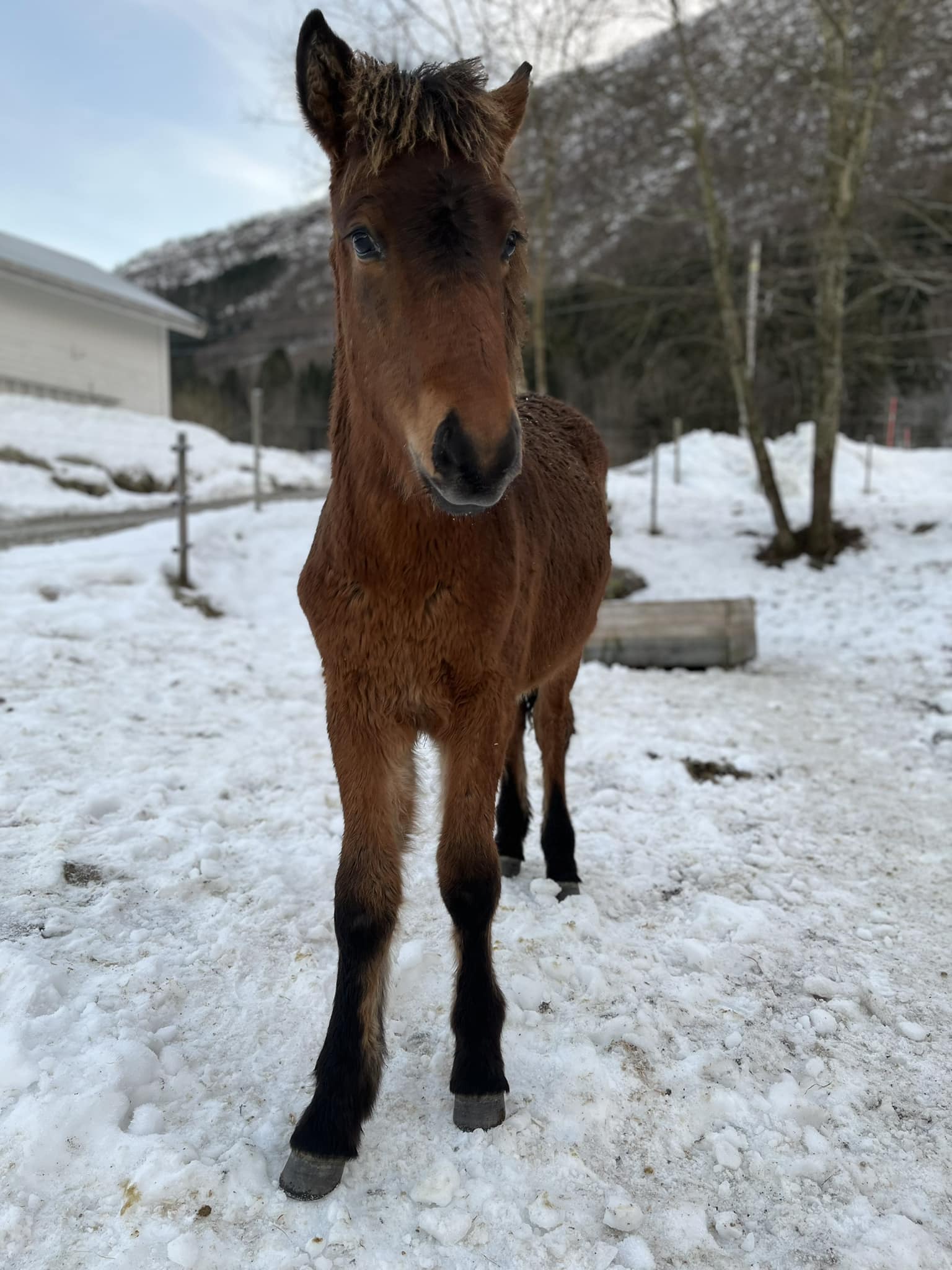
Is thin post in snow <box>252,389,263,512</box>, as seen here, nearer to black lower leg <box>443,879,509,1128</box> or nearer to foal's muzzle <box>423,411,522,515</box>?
black lower leg <box>443,879,509,1128</box>

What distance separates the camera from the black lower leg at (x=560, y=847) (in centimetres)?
326

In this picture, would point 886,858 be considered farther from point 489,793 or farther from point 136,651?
point 136,651

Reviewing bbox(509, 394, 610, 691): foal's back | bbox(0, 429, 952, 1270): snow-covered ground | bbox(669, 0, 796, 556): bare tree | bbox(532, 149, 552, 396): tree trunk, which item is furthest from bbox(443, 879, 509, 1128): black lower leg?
bbox(532, 149, 552, 396): tree trunk

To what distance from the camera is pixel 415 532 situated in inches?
77.4

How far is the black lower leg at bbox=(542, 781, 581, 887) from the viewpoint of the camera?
128 inches

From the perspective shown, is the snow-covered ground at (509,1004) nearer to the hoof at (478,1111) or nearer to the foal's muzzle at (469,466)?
the hoof at (478,1111)

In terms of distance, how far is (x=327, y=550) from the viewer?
2.16 meters

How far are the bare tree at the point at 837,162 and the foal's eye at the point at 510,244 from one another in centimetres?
930

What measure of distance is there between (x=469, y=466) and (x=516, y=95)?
4.70 ft

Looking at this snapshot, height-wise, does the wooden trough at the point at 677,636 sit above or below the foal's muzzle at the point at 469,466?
below

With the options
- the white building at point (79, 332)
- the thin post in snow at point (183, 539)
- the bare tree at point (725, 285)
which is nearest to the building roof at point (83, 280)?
the white building at point (79, 332)

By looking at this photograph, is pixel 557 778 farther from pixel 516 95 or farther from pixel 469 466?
pixel 516 95

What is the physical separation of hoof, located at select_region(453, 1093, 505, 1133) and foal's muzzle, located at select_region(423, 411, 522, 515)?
1.50m

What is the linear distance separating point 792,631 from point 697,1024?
700 centimetres
